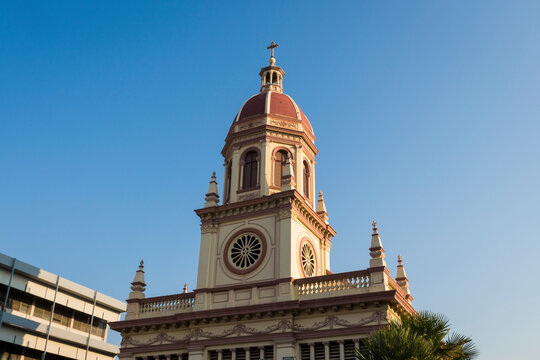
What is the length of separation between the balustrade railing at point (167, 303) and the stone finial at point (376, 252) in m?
9.98

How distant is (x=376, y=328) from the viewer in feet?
80.7

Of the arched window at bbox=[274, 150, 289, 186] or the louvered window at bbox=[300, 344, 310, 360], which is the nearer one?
the louvered window at bbox=[300, 344, 310, 360]

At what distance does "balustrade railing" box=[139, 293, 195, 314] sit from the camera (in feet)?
98.1

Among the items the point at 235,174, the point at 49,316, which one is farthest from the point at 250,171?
the point at 49,316

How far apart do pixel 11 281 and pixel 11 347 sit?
4866 mm

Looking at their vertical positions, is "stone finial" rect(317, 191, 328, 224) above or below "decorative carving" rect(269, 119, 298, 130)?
below

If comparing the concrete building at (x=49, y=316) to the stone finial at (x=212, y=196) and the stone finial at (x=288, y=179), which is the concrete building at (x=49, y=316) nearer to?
the stone finial at (x=212, y=196)

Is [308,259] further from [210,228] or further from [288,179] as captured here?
[210,228]

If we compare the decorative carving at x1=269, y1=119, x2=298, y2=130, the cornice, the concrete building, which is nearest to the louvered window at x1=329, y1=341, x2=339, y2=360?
the cornice

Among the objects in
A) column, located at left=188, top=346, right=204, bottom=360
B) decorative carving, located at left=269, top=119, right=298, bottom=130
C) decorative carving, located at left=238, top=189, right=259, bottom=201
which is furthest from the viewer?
decorative carving, located at left=269, top=119, right=298, bottom=130

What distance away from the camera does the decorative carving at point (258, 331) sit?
987 inches

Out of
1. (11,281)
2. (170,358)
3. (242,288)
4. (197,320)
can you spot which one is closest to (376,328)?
(242,288)

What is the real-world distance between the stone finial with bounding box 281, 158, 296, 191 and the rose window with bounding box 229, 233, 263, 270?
10.5ft

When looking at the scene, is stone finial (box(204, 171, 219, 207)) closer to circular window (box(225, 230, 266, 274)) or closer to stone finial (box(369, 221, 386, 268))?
circular window (box(225, 230, 266, 274))
